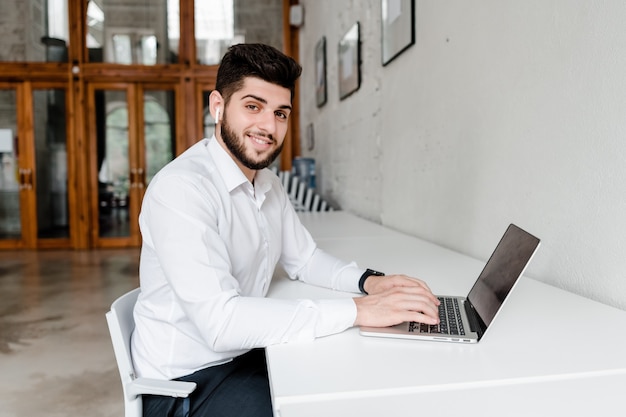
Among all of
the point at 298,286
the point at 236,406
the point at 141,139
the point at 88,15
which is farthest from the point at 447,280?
the point at 88,15

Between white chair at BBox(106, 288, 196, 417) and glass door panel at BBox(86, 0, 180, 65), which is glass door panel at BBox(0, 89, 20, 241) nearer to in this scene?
glass door panel at BBox(86, 0, 180, 65)

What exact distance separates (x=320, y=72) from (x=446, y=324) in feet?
13.8

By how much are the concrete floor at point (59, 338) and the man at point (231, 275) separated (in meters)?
1.13

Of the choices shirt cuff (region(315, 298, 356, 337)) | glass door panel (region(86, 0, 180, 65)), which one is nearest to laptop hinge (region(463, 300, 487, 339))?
shirt cuff (region(315, 298, 356, 337))

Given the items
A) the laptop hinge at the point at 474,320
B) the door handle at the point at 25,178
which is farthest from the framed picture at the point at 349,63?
the door handle at the point at 25,178

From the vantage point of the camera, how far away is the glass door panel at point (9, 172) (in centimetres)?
641

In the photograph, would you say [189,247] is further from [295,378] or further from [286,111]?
[286,111]

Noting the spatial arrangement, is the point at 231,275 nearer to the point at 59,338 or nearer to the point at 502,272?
the point at 502,272

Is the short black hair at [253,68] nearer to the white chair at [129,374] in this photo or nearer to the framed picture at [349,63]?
the white chair at [129,374]

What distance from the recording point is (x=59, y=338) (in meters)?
2.96

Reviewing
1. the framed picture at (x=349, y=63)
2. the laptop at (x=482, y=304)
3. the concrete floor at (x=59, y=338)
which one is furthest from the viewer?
the framed picture at (x=349, y=63)

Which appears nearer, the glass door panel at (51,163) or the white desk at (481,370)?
the white desk at (481,370)

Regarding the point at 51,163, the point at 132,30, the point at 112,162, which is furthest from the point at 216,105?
the point at 51,163

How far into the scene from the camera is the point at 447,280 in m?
1.45
